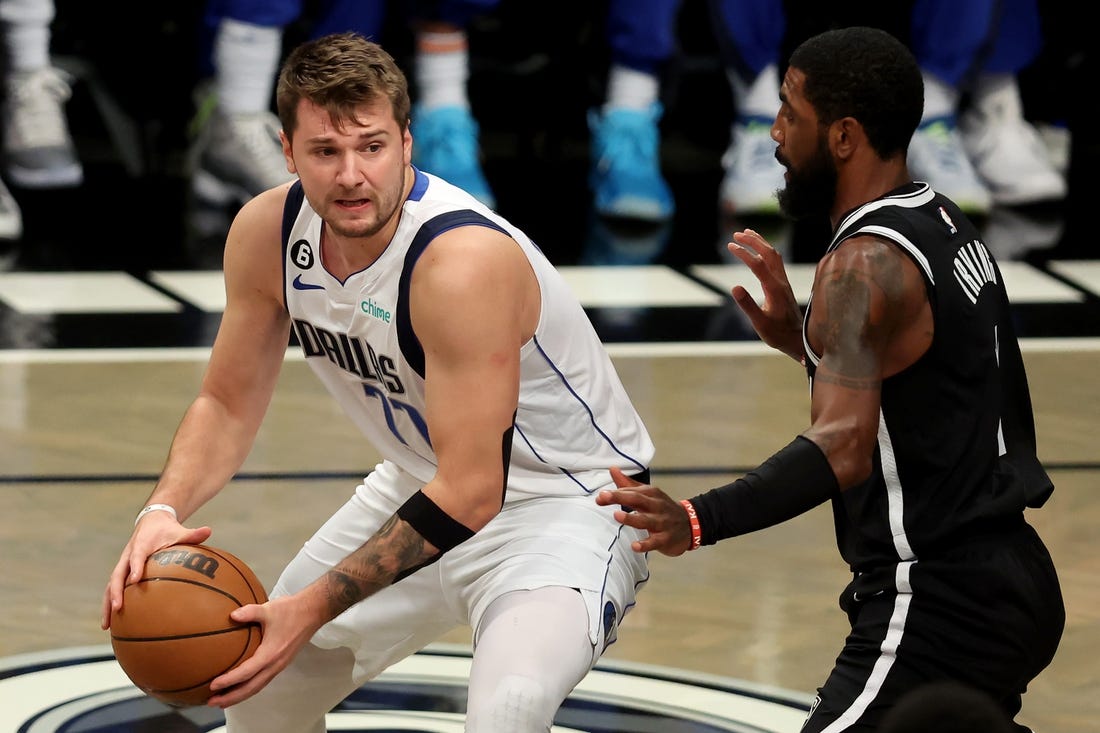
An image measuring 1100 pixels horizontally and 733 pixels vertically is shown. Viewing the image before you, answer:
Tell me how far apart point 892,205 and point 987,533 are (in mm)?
525

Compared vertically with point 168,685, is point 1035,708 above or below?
below

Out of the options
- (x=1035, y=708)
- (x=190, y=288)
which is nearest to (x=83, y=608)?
(x=1035, y=708)

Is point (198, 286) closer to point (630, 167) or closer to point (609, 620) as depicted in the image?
point (630, 167)

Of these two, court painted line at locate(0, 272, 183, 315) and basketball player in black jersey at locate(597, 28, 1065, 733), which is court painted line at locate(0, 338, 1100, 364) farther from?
basketball player in black jersey at locate(597, 28, 1065, 733)

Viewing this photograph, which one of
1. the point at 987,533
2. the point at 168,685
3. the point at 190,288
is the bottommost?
Result: the point at 190,288

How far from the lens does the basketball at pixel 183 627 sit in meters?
2.90

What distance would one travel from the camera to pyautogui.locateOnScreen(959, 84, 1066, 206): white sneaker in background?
27.8 ft

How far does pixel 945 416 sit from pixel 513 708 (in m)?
0.79

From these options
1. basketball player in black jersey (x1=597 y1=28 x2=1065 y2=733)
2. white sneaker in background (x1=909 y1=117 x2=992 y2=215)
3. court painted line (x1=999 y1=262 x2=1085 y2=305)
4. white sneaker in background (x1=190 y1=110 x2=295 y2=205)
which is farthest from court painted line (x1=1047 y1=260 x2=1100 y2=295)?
basketball player in black jersey (x1=597 y1=28 x2=1065 y2=733)

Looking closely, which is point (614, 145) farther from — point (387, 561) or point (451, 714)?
point (387, 561)

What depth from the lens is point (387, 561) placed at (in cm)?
Result: 296

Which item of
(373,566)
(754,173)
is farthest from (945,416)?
(754,173)

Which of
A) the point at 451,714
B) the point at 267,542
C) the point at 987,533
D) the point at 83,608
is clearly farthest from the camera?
the point at 267,542

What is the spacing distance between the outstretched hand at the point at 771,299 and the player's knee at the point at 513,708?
2.64 feet
